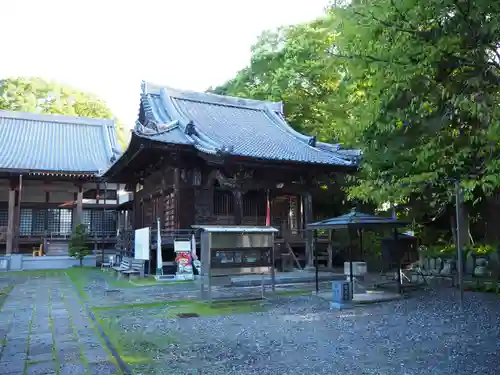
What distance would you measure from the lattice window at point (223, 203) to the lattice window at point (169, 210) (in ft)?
5.83

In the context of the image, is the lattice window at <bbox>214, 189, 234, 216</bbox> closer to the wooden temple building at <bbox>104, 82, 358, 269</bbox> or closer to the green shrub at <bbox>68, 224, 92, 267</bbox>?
the wooden temple building at <bbox>104, 82, 358, 269</bbox>

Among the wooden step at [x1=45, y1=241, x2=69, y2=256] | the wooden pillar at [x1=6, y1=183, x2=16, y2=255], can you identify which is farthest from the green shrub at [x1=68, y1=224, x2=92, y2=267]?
the wooden pillar at [x1=6, y1=183, x2=16, y2=255]

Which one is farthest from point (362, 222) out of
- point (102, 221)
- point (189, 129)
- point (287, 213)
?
point (102, 221)

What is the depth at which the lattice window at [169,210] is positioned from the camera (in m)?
17.2

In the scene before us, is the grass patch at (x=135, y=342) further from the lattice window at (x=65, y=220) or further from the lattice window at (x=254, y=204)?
the lattice window at (x=65, y=220)

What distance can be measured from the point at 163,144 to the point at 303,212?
7010mm

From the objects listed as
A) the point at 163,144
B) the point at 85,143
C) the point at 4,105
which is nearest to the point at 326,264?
the point at 163,144

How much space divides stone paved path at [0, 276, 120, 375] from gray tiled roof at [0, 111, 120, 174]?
545 inches

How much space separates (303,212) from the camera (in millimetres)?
18734

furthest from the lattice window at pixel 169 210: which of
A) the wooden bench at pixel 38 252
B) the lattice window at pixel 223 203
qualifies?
the wooden bench at pixel 38 252

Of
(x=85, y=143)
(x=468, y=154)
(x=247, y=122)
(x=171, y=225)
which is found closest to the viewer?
(x=468, y=154)

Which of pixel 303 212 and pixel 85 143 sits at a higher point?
pixel 85 143

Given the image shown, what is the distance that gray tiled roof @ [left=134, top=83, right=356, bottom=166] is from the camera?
51.1ft

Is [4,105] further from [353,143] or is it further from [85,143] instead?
[353,143]
